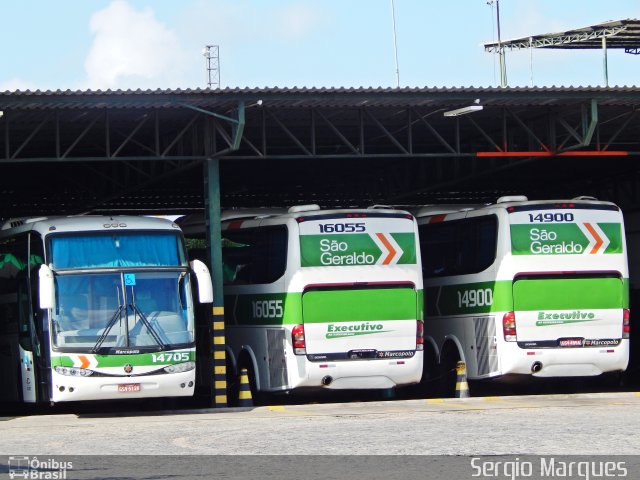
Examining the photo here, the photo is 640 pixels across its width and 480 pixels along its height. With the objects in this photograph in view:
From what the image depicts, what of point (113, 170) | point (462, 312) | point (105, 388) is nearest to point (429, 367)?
point (462, 312)

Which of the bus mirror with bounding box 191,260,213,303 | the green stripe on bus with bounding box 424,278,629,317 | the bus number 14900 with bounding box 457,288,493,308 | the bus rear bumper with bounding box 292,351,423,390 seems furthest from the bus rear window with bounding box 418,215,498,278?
the bus mirror with bounding box 191,260,213,303

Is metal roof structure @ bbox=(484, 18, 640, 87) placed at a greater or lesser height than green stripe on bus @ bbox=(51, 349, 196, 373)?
greater

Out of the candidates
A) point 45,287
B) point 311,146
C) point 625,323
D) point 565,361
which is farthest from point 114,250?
point 625,323

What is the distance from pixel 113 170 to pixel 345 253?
34.8 ft

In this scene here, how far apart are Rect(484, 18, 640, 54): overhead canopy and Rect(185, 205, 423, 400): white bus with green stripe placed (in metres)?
21.1

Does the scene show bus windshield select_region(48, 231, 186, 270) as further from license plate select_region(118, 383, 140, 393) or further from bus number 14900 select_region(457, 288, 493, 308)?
bus number 14900 select_region(457, 288, 493, 308)

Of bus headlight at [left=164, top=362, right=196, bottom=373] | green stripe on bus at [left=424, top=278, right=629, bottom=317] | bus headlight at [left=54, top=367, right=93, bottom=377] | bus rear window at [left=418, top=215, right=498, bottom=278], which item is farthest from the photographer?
bus rear window at [left=418, top=215, right=498, bottom=278]

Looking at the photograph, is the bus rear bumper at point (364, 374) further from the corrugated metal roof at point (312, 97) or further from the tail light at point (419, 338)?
the corrugated metal roof at point (312, 97)

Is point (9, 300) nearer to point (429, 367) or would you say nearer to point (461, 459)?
point (429, 367)

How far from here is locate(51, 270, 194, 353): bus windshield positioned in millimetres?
21156

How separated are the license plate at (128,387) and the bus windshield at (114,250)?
1.97m

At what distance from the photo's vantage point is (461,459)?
13.5 meters

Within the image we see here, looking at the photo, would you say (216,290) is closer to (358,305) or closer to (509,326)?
(358,305)

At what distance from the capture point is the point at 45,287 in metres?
20.8
